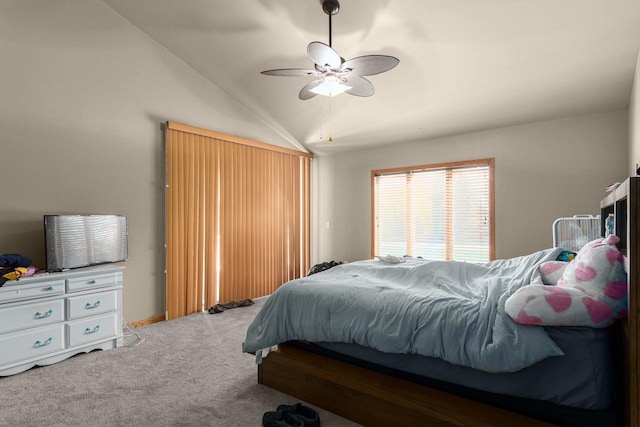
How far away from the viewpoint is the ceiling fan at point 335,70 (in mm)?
2363

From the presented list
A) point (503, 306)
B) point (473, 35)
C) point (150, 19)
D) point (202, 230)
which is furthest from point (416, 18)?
point (202, 230)

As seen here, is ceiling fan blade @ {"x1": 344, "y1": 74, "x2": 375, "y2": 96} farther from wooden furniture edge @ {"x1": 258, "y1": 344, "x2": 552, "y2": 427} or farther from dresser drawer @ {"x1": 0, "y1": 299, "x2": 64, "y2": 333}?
dresser drawer @ {"x1": 0, "y1": 299, "x2": 64, "y2": 333}

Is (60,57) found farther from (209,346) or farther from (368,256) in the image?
(368,256)

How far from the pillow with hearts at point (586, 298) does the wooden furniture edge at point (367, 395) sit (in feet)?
1.52

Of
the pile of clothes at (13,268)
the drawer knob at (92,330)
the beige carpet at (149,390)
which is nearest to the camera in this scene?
the beige carpet at (149,390)

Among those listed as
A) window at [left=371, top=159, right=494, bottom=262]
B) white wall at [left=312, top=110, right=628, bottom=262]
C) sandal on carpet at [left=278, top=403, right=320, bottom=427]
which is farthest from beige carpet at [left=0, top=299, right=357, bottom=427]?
white wall at [left=312, top=110, right=628, bottom=262]

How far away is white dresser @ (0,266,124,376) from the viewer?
2.55m

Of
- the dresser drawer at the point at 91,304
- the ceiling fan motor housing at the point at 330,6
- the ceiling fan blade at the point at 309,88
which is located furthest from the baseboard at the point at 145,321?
the ceiling fan motor housing at the point at 330,6

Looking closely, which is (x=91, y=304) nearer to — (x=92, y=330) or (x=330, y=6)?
(x=92, y=330)

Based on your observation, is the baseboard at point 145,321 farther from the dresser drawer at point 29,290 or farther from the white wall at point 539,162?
the white wall at point 539,162

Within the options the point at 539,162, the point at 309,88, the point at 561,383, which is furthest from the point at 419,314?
the point at 539,162

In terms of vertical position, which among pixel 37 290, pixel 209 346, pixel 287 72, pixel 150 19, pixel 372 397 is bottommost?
pixel 209 346

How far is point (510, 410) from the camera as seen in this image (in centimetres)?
158

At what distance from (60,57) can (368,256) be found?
175 inches
